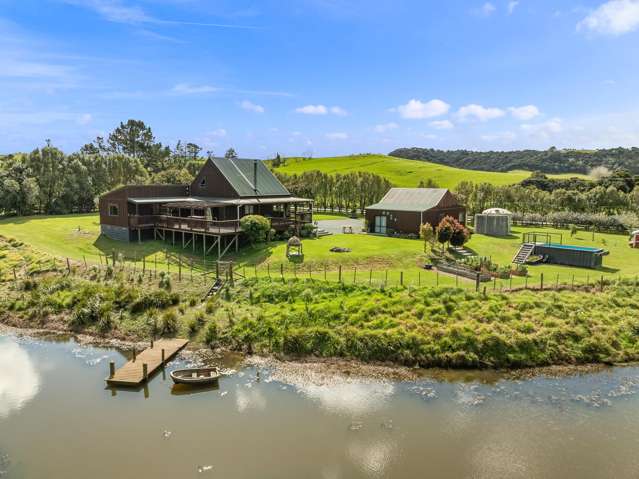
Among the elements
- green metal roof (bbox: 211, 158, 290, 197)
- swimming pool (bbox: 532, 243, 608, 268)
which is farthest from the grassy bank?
green metal roof (bbox: 211, 158, 290, 197)

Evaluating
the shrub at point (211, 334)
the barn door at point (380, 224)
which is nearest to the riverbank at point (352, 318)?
the shrub at point (211, 334)

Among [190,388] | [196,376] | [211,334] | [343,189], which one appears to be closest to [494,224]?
[343,189]

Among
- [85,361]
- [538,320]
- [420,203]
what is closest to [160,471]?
[85,361]

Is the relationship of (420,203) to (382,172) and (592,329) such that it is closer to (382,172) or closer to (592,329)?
(592,329)

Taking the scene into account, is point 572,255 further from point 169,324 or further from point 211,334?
point 169,324

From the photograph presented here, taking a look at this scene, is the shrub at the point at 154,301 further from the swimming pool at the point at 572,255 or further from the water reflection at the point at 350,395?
the swimming pool at the point at 572,255

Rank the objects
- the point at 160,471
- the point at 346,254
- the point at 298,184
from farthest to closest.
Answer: the point at 298,184 → the point at 346,254 → the point at 160,471
